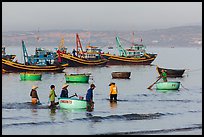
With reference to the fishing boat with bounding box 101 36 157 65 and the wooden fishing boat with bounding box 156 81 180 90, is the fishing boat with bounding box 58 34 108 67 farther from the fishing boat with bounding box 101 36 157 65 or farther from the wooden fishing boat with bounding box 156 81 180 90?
the wooden fishing boat with bounding box 156 81 180 90

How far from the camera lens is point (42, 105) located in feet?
120

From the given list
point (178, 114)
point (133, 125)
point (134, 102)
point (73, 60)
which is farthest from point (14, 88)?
point (73, 60)

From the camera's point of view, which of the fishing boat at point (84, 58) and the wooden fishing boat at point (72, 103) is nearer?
the wooden fishing boat at point (72, 103)

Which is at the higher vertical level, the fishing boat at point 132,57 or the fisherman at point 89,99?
the fishing boat at point 132,57

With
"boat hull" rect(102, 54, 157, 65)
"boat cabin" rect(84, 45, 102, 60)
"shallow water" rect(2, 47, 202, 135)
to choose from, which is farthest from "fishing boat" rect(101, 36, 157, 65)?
"shallow water" rect(2, 47, 202, 135)

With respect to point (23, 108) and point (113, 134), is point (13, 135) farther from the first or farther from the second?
point (23, 108)

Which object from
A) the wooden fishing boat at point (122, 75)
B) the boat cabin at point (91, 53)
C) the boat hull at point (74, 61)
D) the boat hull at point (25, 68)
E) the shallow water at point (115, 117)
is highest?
the boat cabin at point (91, 53)

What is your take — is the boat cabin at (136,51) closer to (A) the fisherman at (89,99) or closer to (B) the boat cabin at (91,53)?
(B) the boat cabin at (91,53)

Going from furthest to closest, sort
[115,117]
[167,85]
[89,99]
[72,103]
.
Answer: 1. [167,85]
2. [72,103]
3. [89,99]
4. [115,117]

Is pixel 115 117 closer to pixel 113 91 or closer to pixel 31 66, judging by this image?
pixel 113 91

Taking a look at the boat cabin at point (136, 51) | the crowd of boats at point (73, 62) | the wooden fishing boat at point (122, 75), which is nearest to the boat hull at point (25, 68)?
the crowd of boats at point (73, 62)

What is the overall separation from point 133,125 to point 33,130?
4.93m

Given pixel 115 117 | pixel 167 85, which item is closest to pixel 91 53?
pixel 167 85

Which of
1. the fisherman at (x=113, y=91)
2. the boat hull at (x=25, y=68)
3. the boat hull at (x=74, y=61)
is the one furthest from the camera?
the boat hull at (x=74, y=61)
